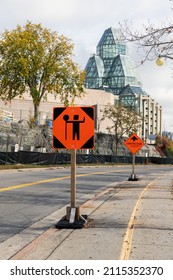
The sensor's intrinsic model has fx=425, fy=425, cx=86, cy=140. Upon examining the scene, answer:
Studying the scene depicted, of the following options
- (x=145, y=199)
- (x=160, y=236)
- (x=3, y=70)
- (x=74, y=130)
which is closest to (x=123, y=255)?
(x=160, y=236)

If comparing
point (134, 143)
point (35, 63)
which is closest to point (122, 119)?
point (35, 63)

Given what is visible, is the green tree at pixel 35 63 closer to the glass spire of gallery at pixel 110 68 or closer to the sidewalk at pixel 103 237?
the sidewalk at pixel 103 237

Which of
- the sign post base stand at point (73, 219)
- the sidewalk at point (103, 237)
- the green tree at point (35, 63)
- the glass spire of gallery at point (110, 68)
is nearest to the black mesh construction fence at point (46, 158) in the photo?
the green tree at point (35, 63)

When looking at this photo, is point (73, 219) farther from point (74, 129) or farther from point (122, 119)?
point (122, 119)

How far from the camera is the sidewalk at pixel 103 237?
19.4 ft

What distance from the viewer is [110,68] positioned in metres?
174

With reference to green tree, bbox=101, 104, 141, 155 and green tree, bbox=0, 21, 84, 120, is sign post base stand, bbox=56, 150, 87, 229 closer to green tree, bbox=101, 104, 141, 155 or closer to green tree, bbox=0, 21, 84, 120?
green tree, bbox=0, 21, 84, 120

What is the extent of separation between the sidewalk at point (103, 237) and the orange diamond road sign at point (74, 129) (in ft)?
5.20

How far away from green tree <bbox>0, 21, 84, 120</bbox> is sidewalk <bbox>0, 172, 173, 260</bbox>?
127 ft

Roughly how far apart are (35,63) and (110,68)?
5069 inches

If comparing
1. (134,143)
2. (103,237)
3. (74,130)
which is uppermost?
(74,130)

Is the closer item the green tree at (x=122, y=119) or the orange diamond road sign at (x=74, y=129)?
the orange diamond road sign at (x=74, y=129)

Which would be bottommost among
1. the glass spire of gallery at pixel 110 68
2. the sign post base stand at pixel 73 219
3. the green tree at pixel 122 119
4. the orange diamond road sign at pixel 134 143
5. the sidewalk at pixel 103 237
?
the sidewalk at pixel 103 237

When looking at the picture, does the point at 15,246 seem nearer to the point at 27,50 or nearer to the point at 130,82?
the point at 27,50
